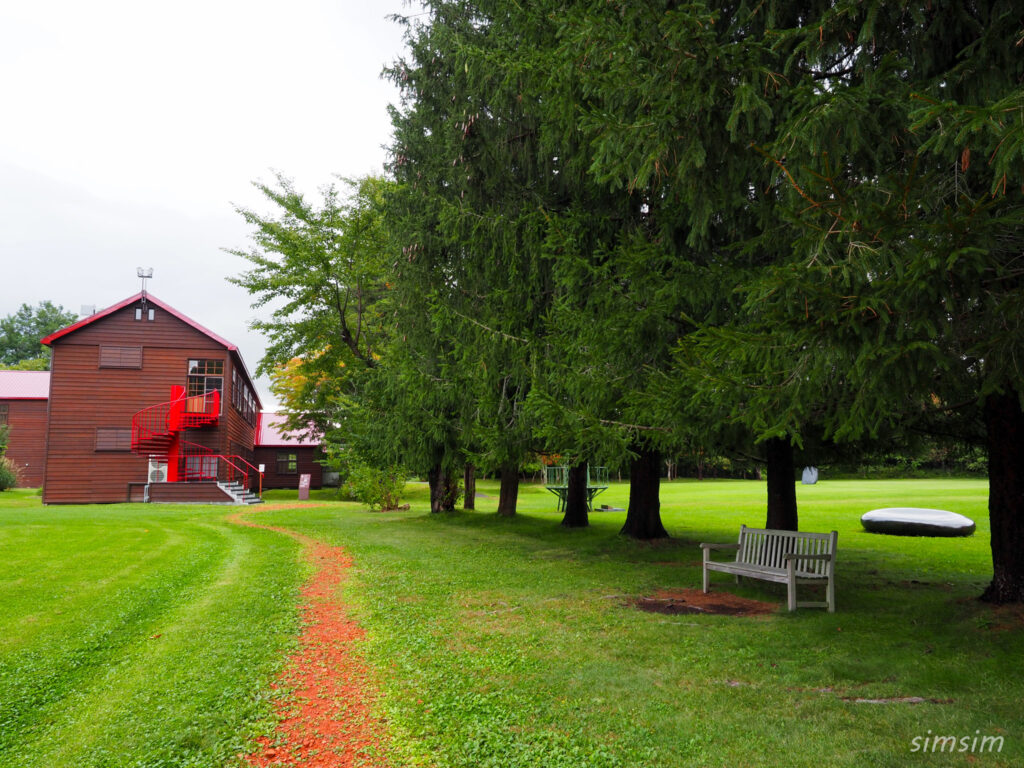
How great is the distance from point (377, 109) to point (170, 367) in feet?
→ 53.9

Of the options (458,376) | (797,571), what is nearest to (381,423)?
(458,376)

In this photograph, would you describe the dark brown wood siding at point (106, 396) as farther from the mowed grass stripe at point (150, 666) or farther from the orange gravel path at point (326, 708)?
the orange gravel path at point (326, 708)

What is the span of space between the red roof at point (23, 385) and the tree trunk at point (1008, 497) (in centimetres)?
4176

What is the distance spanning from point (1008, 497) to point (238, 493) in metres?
25.9

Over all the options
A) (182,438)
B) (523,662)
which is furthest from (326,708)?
(182,438)

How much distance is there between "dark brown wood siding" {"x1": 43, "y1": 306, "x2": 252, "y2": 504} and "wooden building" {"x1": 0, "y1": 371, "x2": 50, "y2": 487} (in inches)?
498

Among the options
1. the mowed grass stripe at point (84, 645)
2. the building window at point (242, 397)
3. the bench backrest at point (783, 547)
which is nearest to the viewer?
the mowed grass stripe at point (84, 645)

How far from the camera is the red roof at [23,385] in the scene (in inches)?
1415

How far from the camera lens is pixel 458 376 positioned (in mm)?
11297

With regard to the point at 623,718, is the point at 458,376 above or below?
above

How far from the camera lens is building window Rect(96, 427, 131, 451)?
26.3 meters

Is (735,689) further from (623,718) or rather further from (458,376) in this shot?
(458,376)

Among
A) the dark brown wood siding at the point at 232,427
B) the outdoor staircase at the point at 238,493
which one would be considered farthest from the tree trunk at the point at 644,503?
the dark brown wood siding at the point at 232,427

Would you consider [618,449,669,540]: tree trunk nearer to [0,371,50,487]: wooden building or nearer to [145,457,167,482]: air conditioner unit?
[145,457,167,482]: air conditioner unit
